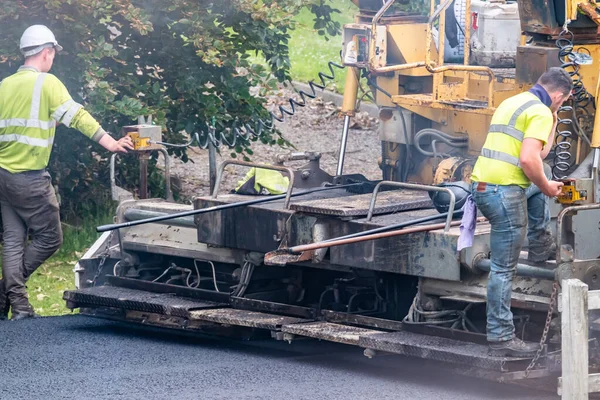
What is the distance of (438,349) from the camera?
5715mm

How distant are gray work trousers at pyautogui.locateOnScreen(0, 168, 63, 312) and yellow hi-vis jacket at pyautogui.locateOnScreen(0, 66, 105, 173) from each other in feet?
0.32

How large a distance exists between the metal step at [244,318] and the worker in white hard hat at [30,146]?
1.23m

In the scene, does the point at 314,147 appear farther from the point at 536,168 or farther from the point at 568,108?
the point at 536,168

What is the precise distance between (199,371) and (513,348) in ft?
5.30

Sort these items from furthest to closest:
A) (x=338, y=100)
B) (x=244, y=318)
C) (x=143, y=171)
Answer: (x=338, y=100), (x=143, y=171), (x=244, y=318)

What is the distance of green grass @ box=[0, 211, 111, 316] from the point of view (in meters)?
8.29

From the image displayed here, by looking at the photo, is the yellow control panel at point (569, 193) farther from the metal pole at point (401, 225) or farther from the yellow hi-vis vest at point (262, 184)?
the yellow hi-vis vest at point (262, 184)

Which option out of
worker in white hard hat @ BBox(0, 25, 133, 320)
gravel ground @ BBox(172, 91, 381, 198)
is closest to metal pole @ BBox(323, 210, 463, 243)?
worker in white hard hat @ BBox(0, 25, 133, 320)

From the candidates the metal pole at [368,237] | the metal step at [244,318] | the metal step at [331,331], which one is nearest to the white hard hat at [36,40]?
the metal step at [244,318]

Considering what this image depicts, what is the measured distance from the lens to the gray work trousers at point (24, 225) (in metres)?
7.20

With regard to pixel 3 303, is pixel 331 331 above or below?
above

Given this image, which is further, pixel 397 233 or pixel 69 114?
pixel 69 114

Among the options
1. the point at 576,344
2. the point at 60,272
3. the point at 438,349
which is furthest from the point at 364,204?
the point at 60,272

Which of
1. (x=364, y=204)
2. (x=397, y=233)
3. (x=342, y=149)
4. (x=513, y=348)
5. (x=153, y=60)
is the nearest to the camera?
(x=513, y=348)
